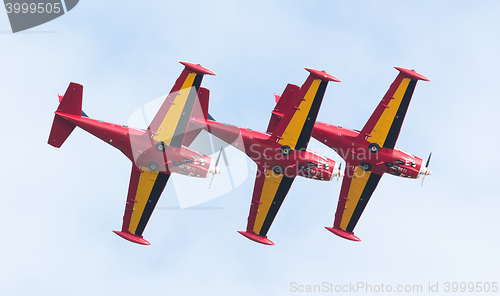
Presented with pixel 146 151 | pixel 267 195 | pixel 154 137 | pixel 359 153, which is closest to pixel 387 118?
pixel 359 153

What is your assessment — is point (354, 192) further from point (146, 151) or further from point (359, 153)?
point (146, 151)

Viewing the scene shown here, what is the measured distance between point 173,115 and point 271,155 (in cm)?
963

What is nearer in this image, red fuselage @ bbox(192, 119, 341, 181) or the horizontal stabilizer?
the horizontal stabilizer

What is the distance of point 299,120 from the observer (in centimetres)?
7744

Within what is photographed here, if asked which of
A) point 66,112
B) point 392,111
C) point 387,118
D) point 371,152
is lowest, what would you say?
point 66,112

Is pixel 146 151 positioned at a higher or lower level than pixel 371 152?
lower

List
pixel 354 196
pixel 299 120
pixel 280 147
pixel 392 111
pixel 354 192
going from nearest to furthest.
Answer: pixel 299 120 < pixel 280 147 < pixel 392 111 < pixel 354 192 < pixel 354 196

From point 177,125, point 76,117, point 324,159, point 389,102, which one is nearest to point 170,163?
point 177,125

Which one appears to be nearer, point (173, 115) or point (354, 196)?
point (173, 115)

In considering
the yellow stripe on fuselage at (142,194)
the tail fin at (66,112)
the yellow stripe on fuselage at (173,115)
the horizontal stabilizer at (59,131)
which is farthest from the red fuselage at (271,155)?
the horizontal stabilizer at (59,131)

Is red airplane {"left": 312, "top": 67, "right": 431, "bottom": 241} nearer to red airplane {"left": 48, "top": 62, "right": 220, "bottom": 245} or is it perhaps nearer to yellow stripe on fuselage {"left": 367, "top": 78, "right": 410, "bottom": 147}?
yellow stripe on fuselage {"left": 367, "top": 78, "right": 410, "bottom": 147}

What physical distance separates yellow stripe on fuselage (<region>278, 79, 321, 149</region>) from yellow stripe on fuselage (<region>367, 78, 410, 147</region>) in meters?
6.97

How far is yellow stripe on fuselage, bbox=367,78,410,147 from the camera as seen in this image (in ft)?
260

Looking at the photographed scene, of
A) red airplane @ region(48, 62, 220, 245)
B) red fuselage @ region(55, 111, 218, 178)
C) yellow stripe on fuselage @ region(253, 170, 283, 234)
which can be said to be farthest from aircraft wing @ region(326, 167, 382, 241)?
red fuselage @ region(55, 111, 218, 178)
